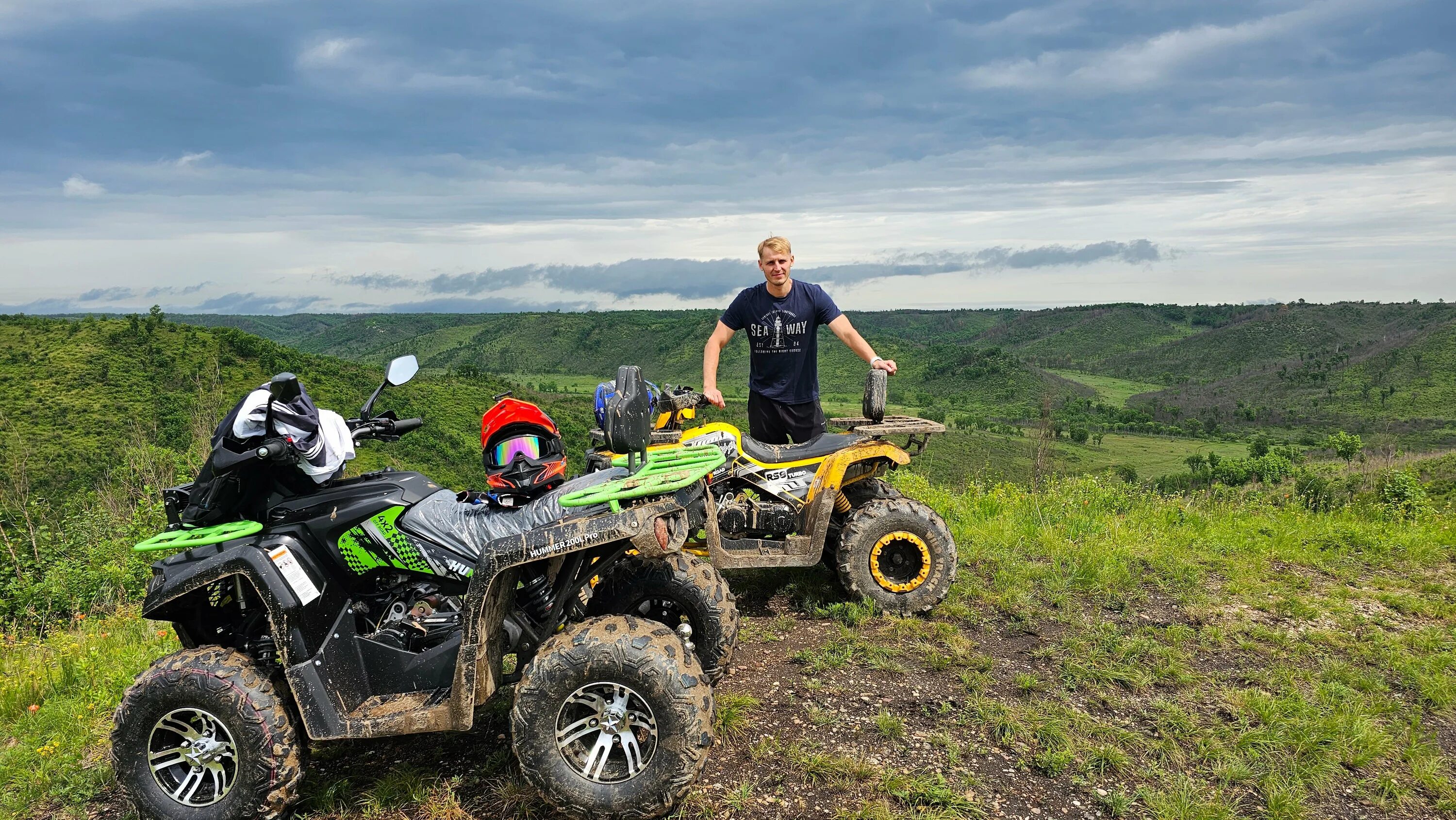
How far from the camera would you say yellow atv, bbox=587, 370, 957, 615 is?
557cm

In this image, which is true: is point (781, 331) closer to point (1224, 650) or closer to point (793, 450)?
point (793, 450)

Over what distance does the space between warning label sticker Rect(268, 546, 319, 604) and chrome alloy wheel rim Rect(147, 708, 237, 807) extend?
1.95 ft

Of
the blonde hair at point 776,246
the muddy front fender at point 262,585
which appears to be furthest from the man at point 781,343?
the muddy front fender at point 262,585

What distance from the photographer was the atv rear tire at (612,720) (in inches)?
119

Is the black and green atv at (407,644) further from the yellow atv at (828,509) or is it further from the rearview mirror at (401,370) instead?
the yellow atv at (828,509)

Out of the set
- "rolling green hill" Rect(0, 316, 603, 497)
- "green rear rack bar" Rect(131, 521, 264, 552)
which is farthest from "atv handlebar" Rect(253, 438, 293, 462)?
"rolling green hill" Rect(0, 316, 603, 497)

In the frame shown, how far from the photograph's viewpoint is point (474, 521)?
3514 mm

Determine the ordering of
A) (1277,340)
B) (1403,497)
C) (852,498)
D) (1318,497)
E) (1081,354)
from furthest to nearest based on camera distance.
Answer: (1081,354) → (1277,340) → (1318,497) → (1403,497) → (852,498)

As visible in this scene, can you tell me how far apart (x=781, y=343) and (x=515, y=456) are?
2.85 metres

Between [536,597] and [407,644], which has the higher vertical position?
[536,597]

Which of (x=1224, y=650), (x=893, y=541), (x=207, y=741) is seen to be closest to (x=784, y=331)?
(x=893, y=541)

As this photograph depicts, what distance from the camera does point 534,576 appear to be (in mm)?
3549

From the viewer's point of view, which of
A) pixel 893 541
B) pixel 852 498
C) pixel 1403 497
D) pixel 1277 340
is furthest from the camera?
pixel 1277 340

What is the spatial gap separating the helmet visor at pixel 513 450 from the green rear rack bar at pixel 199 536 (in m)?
1.02
